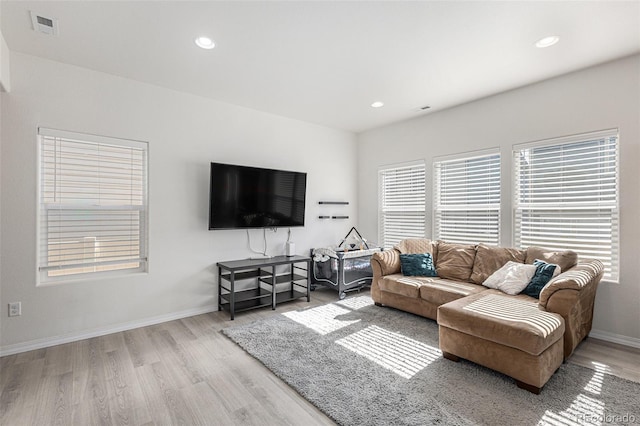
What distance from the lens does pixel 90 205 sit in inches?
126

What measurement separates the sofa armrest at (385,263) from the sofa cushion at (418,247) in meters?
0.21

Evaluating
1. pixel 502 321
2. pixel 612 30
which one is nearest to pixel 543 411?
pixel 502 321

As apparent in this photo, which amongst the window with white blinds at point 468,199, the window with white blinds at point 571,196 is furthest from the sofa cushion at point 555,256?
the window with white blinds at point 468,199

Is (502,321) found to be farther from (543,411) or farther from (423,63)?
(423,63)

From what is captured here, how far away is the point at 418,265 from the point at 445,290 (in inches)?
25.3

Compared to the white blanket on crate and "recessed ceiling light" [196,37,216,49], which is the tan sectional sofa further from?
"recessed ceiling light" [196,37,216,49]

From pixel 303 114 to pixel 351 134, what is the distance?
1.36 metres

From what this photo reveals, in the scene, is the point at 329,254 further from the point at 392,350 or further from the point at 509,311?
the point at 509,311

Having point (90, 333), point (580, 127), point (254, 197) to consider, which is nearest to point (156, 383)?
point (90, 333)

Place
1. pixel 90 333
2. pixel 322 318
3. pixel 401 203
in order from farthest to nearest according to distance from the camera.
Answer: pixel 401 203 → pixel 322 318 → pixel 90 333

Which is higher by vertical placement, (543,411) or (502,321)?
(502,321)

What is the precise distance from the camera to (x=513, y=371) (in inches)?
87.3

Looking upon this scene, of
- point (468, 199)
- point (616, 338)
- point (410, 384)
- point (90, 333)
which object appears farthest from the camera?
point (468, 199)

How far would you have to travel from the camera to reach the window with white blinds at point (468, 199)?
13.0 feet
